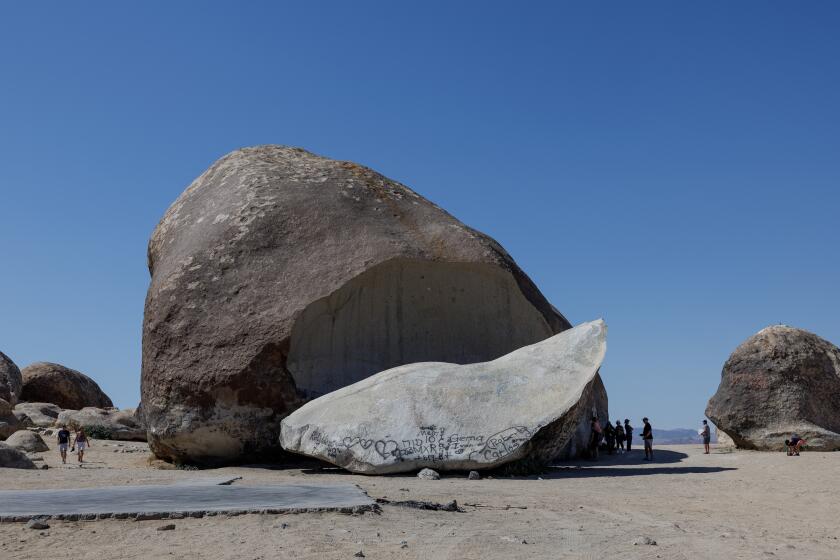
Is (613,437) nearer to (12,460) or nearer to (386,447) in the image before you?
(386,447)

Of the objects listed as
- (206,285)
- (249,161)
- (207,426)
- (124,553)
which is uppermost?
(249,161)

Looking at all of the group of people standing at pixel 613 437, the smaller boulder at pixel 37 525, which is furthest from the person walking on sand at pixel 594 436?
the smaller boulder at pixel 37 525

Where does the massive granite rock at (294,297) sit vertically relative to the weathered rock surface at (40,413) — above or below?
above

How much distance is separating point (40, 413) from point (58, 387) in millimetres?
5944

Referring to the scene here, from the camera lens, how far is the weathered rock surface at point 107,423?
19.7 m

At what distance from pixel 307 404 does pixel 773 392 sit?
877 cm

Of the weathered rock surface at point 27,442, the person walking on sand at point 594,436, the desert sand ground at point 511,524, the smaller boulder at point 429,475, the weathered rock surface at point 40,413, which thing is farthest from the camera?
the weathered rock surface at point 40,413

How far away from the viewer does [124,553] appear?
16.6 ft

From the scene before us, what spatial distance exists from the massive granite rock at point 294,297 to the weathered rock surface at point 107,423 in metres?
5.73

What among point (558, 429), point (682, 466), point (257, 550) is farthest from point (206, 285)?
point (257, 550)

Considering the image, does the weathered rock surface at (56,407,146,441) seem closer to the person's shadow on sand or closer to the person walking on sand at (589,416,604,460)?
the person walking on sand at (589,416,604,460)

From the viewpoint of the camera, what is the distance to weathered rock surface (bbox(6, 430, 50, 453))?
51.9ft

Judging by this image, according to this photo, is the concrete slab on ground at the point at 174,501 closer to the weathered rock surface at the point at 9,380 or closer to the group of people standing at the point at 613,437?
the group of people standing at the point at 613,437

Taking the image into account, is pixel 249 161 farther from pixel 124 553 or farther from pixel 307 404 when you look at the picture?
pixel 124 553
